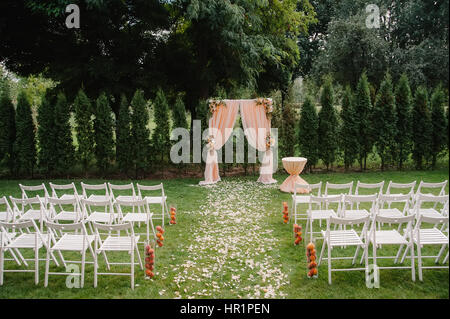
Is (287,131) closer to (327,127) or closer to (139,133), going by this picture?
(327,127)

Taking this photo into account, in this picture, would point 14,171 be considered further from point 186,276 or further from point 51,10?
point 186,276

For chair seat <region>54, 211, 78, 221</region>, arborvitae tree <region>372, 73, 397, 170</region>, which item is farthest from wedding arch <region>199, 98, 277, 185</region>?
chair seat <region>54, 211, 78, 221</region>

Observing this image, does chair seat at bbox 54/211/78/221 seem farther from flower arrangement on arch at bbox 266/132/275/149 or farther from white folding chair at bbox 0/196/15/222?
flower arrangement on arch at bbox 266/132/275/149

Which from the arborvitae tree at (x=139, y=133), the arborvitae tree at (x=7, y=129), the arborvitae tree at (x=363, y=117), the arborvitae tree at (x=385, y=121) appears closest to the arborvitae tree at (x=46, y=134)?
the arborvitae tree at (x=7, y=129)

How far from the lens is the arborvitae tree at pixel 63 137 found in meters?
13.2

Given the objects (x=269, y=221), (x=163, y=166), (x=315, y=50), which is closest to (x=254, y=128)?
(x=163, y=166)

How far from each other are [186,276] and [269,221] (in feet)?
10.3

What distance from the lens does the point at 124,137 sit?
13609mm

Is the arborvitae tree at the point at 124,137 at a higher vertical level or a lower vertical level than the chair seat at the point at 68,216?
higher

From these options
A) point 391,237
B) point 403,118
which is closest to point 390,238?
point 391,237

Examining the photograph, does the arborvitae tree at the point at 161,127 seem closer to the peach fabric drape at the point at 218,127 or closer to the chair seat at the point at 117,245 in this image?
the peach fabric drape at the point at 218,127

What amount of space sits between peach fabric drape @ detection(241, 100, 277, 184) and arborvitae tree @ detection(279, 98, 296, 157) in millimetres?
1366

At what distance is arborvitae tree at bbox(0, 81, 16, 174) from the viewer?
13336mm

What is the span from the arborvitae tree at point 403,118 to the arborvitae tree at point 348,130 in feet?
4.84
